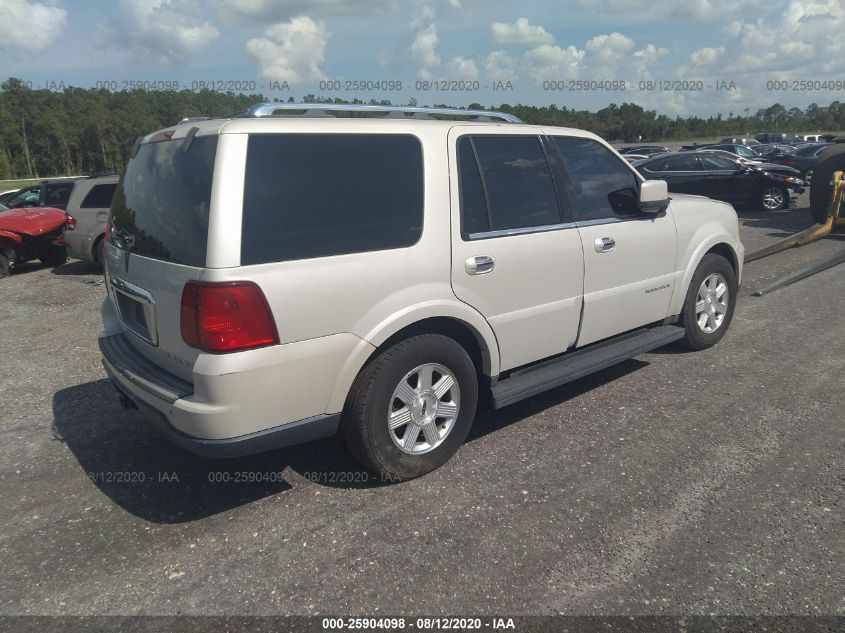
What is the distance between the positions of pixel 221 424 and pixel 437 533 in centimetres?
117

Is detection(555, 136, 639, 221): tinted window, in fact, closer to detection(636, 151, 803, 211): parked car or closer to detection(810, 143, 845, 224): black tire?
detection(810, 143, 845, 224): black tire

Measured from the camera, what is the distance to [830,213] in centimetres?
1084

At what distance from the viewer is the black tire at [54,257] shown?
1190 cm

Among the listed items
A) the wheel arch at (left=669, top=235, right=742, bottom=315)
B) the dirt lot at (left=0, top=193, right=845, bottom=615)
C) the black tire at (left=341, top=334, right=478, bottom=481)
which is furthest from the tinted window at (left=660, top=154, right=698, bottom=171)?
the black tire at (left=341, top=334, right=478, bottom=481)

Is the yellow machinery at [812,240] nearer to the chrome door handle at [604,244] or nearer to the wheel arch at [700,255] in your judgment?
the wheel arch at [700,255]

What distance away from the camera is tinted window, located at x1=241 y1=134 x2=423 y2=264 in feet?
9.50

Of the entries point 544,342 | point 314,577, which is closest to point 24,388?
point 314,577

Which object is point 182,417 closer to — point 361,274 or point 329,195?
point 361,274

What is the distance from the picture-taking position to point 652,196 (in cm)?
455

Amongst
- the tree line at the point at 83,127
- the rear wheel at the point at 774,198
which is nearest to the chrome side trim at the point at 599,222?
the rear wheel at the point at 774,198

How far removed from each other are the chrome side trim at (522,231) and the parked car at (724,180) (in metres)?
12.3

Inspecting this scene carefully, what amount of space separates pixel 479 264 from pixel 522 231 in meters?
0.45

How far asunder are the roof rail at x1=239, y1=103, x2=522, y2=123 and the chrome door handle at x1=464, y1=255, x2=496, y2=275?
984 millimetres

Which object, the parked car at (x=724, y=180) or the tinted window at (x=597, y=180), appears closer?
the tinted window at (x=597, y=180)
